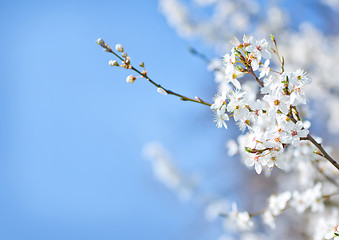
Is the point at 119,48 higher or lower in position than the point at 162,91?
higher

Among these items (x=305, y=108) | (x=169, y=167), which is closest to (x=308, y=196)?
(x=305, y=108)

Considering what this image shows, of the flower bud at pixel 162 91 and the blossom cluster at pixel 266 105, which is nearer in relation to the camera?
the blossom cluster at pixel 266 105

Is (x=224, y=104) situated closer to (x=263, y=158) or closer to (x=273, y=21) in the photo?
(x=263, y=158)

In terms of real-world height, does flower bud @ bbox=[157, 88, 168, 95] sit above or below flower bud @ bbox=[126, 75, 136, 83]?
below

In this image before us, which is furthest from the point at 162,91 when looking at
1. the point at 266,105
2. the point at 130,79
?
the point at 266,105

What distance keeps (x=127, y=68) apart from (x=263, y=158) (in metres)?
0.68

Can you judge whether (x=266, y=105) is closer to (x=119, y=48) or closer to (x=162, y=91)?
(x=162, y=91)

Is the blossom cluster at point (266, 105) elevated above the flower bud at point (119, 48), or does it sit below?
below

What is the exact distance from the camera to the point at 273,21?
19.3ft

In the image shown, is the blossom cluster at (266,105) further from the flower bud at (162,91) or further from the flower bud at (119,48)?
the flower bud at (119,48)

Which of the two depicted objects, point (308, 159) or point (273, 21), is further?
point (273, 21)

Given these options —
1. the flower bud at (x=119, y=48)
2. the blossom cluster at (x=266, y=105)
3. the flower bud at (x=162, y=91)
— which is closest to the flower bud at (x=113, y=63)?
the flower bud at (x=119, y=48)

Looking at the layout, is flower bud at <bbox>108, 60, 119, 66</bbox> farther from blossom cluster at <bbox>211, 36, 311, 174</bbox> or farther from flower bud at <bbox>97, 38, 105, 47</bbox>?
blossom cluster at <bbox>211, 36, 311, 174</bbox>

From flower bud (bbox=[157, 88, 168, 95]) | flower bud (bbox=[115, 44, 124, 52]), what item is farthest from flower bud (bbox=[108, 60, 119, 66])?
flower bud (bbox=[157, 88, 168, 95])
